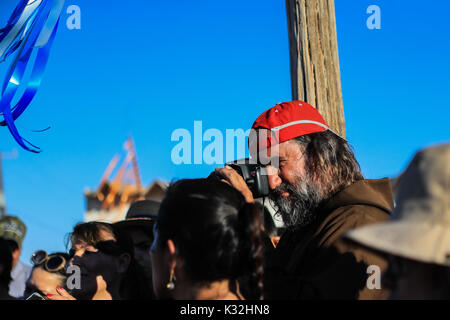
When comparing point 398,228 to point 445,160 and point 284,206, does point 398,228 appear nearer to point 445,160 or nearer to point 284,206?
point 445,160

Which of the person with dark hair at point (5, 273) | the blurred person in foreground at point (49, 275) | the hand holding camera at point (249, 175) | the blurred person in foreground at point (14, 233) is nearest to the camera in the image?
the hand holding camera at point (249, 175)

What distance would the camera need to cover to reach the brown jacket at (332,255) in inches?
64.0

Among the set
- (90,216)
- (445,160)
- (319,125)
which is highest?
(319,125)

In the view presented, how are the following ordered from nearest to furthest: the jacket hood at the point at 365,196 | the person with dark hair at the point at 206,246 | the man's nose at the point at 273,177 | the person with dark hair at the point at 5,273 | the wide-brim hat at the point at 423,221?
the wide-brim hat at the point at 423,221 → the person with dark hair at the point at 206,246 → the jacket hood at the point at 365,196 → the man's nose at the point at 273,177 → the person with dark hair at the point at 5,273

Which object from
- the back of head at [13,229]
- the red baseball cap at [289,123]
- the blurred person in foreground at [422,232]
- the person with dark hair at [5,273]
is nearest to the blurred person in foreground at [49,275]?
the person with dark hair at [5,273]

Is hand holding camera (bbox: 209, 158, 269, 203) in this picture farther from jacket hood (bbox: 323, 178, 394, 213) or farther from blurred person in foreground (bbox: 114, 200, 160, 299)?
blurred person in foreground (bbox: 114, 200, 160, 299)

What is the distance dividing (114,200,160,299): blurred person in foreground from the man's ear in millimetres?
271

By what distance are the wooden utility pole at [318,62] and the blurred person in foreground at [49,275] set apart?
1921 millimetres

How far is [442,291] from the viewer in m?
1.05

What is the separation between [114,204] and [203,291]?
2250cm

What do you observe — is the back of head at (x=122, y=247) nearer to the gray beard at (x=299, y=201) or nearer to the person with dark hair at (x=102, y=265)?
the person with dark hair at (x=102, y=265)

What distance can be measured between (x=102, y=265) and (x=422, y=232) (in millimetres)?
2327

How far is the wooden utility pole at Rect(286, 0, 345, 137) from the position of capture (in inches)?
111

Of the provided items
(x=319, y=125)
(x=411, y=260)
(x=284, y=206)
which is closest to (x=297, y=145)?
(x=319, y=125)
